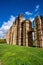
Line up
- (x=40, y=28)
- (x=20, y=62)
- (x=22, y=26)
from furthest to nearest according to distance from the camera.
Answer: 1. (x=22, y=26)
2. (x=40, y=28)
3. (x=20, y=62)

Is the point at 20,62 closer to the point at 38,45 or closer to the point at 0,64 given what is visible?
the point at 0,64

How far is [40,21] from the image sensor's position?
24.0 m

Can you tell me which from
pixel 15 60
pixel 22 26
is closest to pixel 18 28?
pixel 22 26

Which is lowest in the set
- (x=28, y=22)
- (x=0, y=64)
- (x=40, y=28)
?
(x=0, y=64)

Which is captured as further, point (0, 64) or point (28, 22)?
point (28, 22)

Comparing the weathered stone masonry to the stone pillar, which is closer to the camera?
the weathered stone masonry

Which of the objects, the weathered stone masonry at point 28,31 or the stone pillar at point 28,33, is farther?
the stone pillar at point 28,33

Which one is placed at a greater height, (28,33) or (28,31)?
(28,31)

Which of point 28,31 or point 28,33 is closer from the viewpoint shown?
point 28,31

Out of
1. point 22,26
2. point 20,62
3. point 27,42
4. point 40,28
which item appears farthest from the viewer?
point 22,26

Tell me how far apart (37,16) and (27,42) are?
6.40m

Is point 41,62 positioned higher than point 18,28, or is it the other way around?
point 18,28

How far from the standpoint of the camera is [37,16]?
82.0 ft

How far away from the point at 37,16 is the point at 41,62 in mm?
14985
